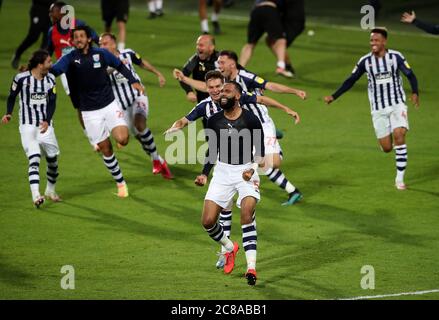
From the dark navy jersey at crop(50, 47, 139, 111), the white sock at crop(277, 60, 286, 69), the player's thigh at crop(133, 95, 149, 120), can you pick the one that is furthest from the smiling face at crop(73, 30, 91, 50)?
the white sock at crop(277, 60, 286, 69)

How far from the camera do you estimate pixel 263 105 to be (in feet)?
47.1

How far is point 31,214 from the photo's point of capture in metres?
14.5

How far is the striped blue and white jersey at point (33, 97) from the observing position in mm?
14570

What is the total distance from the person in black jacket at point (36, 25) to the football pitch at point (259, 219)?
39.2 inches

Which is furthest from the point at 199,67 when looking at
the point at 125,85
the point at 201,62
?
the point at 125,85

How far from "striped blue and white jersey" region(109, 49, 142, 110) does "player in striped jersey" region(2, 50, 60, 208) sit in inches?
71.6

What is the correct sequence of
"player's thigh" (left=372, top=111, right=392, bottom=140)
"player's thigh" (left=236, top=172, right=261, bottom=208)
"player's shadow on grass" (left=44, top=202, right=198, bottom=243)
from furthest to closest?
"player's thigh" (left=372, top=111, right=392, bottom=140), "player's shadow on grass" (left=44, top=202, right=198, bottom=243), "player's thigh" (left=236, top=172, right=261, bottom=208)

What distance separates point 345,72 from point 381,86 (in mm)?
7352

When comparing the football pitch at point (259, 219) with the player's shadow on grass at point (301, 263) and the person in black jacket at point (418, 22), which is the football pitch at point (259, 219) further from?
the person in black jacket at point (418, 22)

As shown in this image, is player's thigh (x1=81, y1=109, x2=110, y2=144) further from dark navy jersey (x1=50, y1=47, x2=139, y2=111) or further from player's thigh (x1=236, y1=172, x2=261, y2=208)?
player's thigh (x1=236, y1=172, x2=261, y2=208)

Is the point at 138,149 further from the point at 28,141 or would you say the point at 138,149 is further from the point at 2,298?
the point at 2,298

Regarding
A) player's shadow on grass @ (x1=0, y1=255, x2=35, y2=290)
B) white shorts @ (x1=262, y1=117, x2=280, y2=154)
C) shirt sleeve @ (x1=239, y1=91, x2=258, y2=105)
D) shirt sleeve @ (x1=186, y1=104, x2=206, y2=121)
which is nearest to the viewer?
player's shadow on grass @ (x1=0, y1=255, x2=35, y2=290)

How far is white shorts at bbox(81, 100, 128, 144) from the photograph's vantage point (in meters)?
15.1
